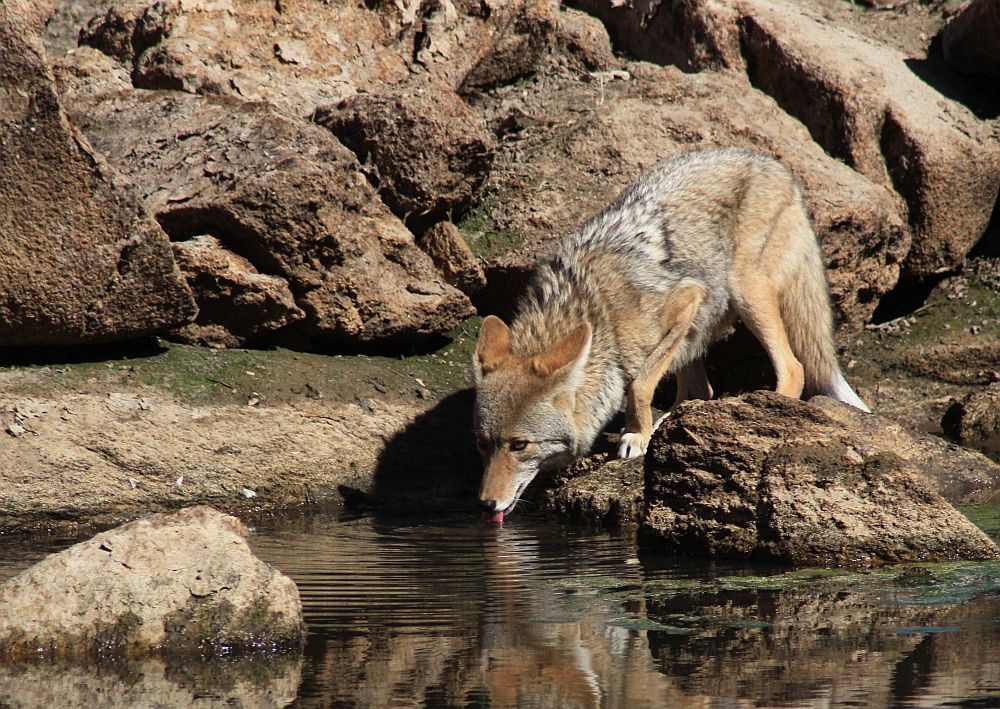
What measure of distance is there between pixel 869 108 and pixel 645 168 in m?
2.39

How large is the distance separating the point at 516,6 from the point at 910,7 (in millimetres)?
4816

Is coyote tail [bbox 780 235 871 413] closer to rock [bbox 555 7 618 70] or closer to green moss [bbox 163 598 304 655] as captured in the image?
rock [bbox 555 7 618 70]

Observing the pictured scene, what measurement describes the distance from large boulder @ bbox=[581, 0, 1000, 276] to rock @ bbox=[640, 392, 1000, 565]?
216 inches

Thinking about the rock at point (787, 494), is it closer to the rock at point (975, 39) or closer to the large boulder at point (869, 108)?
the large boulder at point (869, 108)

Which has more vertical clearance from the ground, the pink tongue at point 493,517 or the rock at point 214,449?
the rock at point 214,449

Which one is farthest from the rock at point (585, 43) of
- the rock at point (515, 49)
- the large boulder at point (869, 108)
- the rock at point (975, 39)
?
the rock at point (975, 39)

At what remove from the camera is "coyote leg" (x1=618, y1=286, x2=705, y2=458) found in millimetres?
8281

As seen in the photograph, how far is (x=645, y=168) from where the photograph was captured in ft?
33.8

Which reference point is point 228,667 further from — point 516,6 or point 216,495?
point 516,6

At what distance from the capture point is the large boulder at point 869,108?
A: 1106 centimetres

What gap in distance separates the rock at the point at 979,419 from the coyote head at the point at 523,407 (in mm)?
3132

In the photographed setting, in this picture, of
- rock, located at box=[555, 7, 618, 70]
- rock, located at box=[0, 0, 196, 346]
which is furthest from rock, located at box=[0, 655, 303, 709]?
rock, located at box=[555, 7, 618, 70]

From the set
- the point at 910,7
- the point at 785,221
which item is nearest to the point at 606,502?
the point at 785,221

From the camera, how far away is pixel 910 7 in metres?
13.5
